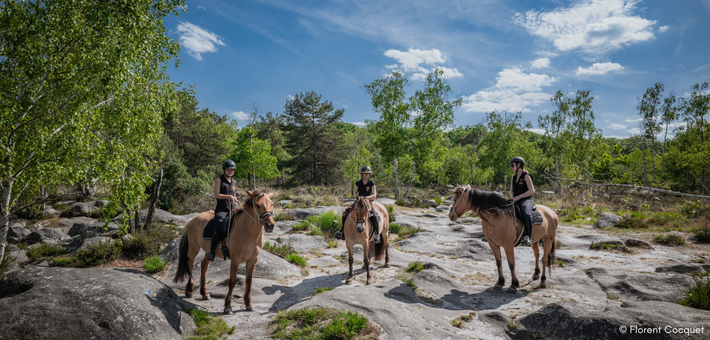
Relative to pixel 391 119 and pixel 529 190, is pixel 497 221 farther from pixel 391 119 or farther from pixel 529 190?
Result: pixel 391 119

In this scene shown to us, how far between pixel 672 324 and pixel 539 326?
169cm

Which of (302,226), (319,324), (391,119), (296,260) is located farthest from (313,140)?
(319,324)

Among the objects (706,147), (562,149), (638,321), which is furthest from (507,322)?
(562,149)

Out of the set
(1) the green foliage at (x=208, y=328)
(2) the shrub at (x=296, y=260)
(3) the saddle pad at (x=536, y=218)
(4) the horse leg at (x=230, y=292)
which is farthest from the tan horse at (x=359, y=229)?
(3) the saddle pad at (x=536, y=218)

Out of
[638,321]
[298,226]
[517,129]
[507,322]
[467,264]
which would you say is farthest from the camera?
[517,129]

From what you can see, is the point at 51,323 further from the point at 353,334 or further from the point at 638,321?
the point at 638,321

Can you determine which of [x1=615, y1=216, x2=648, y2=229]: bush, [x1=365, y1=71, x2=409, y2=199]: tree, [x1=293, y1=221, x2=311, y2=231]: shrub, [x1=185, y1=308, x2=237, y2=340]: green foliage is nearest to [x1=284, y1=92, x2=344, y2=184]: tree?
[x1=365, y1=71, x2=409, y2=199]: tree

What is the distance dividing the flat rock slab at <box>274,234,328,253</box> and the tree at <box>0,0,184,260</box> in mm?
5627

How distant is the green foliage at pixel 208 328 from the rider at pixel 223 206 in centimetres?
111

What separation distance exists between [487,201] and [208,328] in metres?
6.75

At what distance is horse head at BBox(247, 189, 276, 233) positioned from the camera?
222 inches

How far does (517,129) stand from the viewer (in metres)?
46.5

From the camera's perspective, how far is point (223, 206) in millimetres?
6730

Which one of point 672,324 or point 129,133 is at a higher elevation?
point 129,133
